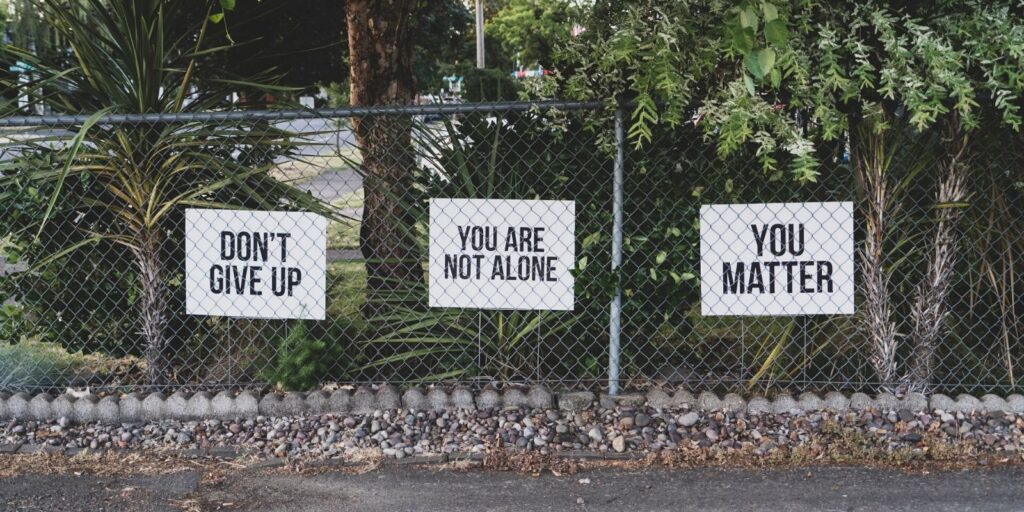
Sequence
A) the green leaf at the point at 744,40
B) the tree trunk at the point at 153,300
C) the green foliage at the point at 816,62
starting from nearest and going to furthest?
the green leaf at the point at 744,40
the green foliage at the point at 816,62
the tree trunk at the point at 153,300

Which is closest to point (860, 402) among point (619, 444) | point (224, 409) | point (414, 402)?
point (619, 444)

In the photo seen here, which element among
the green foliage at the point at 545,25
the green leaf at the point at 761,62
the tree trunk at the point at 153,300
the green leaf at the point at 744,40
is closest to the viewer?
the green leaf at the point at 761,62

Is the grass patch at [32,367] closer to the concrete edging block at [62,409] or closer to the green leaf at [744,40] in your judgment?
the concrete edging block at [62,409]

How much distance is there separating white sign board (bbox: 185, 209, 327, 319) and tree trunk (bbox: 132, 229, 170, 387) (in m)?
0.22

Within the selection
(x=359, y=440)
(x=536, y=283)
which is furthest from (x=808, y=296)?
(x=359, y=440)

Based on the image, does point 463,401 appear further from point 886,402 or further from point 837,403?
point 886,402

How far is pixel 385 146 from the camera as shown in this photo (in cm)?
534

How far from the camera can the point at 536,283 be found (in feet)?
16.6

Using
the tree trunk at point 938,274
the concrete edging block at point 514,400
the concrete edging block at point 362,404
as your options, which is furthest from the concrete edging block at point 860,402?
the concrete edging block at point 362,404

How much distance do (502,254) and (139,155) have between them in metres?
2.01

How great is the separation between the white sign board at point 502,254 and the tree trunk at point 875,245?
4.91ft

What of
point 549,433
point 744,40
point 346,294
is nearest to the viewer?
point 744,40

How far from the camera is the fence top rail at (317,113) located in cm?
480

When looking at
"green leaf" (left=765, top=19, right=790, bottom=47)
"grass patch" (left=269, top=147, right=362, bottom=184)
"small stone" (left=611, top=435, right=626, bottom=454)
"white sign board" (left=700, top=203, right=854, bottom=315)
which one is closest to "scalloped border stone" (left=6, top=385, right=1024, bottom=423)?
"small stone" (left=611, top=435, right=626, bottom=454)
